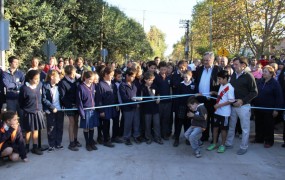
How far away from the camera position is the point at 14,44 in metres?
18.2

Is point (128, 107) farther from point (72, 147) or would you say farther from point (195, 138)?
point (195, 138)

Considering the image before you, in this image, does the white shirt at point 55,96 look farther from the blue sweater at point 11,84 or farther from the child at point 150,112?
the child at point 150,112

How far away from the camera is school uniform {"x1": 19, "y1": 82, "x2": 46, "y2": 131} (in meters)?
6.49

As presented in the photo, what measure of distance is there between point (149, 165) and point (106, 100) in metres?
2.06

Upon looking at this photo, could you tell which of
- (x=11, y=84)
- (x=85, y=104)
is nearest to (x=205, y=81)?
(x=85, y=104)

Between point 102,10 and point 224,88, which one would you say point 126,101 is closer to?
point 224,88

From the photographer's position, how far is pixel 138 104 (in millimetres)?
7703

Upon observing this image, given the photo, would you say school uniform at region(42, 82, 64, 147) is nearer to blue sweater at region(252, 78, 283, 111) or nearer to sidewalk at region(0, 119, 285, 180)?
sidewalk at region(0, 119, 285, 180)

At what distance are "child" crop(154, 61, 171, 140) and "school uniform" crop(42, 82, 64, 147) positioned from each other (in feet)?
8.01

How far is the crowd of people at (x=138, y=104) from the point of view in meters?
6.65

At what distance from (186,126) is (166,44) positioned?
131343 mm

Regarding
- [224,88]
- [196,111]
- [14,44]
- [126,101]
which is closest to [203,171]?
[196,111]

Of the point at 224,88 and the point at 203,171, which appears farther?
the point at 224,88

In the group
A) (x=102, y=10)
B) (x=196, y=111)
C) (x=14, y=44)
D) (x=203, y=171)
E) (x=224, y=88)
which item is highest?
(x=102, y=10)
